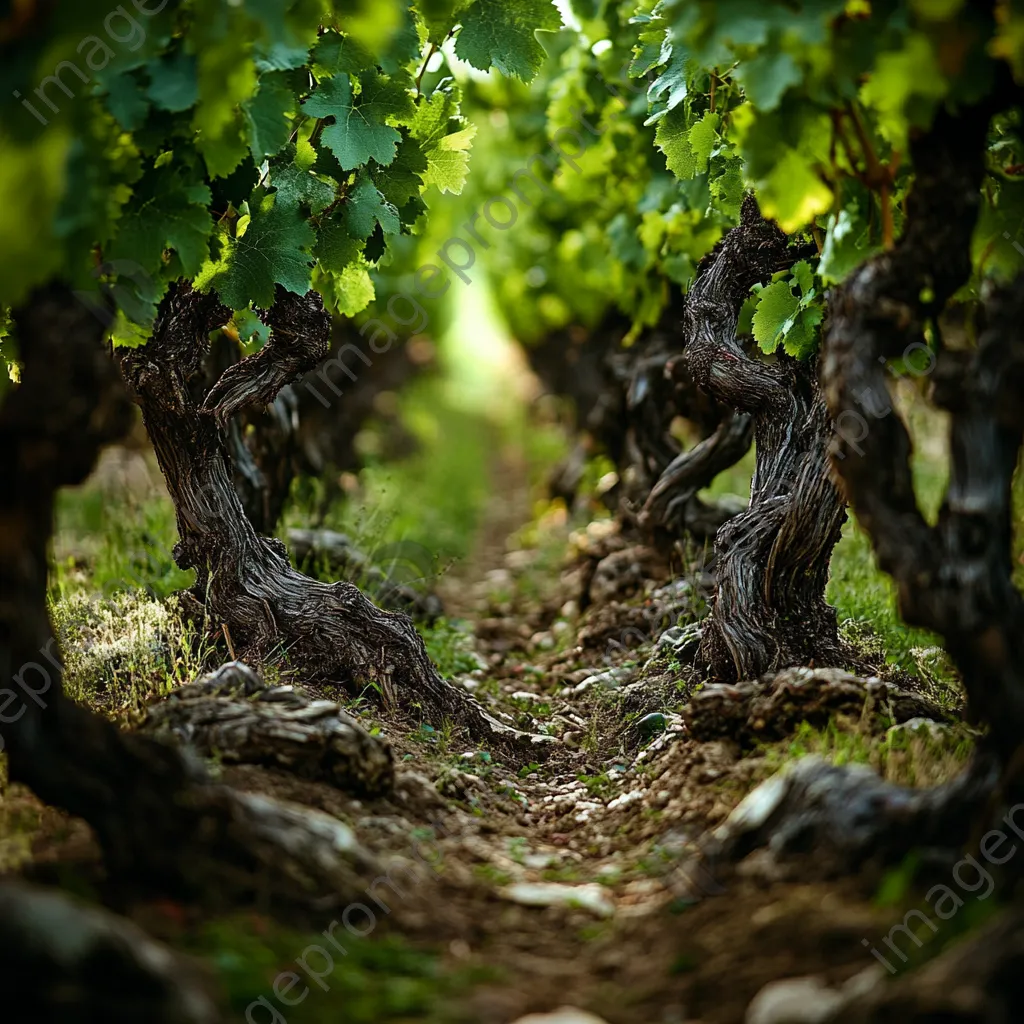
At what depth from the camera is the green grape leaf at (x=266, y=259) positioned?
4227 mm

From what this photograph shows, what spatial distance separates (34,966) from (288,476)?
420 centimetres

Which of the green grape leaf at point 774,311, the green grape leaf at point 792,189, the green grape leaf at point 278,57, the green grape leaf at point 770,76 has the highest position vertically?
the green grape leaf at point 278,57

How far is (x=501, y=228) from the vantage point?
12477 mm

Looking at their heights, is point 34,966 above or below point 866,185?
below

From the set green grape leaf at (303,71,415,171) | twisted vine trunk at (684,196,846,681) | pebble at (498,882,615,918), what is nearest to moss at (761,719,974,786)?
twisted vine trunk at (684,196,846,681)

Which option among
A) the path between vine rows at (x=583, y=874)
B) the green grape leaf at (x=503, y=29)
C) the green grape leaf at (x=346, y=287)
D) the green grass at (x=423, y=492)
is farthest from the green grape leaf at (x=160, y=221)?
the green grass at (x=423, y=492)

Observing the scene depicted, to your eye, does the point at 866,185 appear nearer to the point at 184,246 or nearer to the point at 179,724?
the point at 184,246

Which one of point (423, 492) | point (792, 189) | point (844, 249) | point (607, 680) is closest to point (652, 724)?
point (607, 680)

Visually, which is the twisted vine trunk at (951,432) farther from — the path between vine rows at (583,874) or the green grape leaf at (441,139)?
the green grape leaf at (441,139)

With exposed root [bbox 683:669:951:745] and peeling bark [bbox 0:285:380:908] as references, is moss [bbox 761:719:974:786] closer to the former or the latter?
exposed root [bbox 683:669:951:745]

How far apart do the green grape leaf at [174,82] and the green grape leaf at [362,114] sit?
3.37 feet

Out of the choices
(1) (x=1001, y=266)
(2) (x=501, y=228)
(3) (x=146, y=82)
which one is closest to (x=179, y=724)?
(3) (x=146, y=82)

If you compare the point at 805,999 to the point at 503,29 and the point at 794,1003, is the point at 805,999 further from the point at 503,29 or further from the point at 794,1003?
the point at 503,29

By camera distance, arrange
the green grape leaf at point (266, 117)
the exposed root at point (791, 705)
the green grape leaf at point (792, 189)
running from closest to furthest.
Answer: the green grape leaf at point (792, 189) < the green grape leaf at point (266, 117) < the exposed root at point (791, 705)
